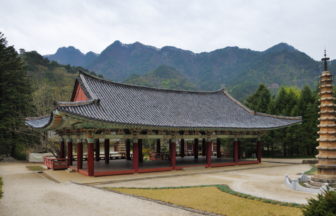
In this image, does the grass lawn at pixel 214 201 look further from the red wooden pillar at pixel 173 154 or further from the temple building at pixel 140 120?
the red wooden pillar at pixel 173 154

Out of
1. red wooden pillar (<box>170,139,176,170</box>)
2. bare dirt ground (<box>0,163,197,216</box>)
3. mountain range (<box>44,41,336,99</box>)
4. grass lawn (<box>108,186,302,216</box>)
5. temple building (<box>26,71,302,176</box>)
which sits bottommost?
grass lawn (<box>108,186,302,216</box>)

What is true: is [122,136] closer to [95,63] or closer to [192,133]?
[192,133]

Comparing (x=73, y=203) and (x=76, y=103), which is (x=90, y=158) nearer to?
(x=76, y=103)

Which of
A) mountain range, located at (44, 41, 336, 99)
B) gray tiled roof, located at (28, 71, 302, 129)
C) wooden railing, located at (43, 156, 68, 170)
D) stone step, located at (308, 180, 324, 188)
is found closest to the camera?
stone step, located at (308, 180, 324, 188)

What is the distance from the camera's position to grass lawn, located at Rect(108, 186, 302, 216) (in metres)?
8.31

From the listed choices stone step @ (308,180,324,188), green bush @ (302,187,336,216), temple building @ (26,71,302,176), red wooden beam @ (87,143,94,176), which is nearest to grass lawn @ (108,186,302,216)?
green bush @ (302,187,336,216)

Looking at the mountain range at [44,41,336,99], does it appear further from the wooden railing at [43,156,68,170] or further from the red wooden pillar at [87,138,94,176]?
the red wooden pillar at [87,138,94,176]

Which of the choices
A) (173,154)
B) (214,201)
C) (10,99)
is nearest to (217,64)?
(10,99)

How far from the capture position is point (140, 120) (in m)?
17.5

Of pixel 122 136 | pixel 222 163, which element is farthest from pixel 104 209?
pixel 222 163

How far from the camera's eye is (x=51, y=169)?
20500 mm

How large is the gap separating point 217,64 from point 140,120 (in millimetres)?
128762

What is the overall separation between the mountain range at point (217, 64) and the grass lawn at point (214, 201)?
73.4 metres

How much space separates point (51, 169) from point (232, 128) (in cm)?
1514
